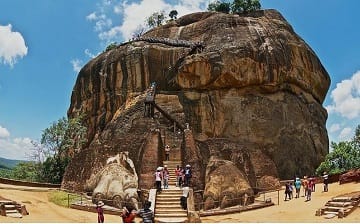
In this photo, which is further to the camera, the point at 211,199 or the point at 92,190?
the point at 92,190

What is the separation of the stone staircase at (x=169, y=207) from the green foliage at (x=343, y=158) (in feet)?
55.9

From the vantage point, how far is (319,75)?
45.4 m

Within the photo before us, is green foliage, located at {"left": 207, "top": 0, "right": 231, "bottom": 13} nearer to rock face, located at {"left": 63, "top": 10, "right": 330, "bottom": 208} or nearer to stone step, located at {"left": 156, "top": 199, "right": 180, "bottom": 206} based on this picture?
rock face, located at {"left": 63, "top": 10, "right": 330, "bottom": 208}

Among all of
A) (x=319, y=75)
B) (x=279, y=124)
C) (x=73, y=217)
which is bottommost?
(x=73, y=217)

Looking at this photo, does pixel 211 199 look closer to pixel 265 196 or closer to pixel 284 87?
pixel 265 196

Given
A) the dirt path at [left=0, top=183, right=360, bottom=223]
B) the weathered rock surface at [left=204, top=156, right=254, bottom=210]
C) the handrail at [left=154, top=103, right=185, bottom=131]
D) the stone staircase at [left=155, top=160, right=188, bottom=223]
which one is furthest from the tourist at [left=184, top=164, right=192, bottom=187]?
the handrail at [left=154, top=103, right=185, bottom=131]

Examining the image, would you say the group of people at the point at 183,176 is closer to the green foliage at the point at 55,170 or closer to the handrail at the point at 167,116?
the handrail at the point at 167,116

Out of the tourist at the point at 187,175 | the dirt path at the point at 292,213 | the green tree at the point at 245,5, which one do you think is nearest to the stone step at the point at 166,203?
the dirt path at the point at 292,213

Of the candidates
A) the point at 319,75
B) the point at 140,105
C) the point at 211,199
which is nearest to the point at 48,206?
the point at 211,199

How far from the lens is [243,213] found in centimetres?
2156

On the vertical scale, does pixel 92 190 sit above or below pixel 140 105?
below

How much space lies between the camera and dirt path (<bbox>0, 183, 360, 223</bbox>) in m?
18.1

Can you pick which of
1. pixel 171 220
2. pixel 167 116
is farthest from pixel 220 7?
pixel 171 220

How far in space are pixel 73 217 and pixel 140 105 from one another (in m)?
18.9
